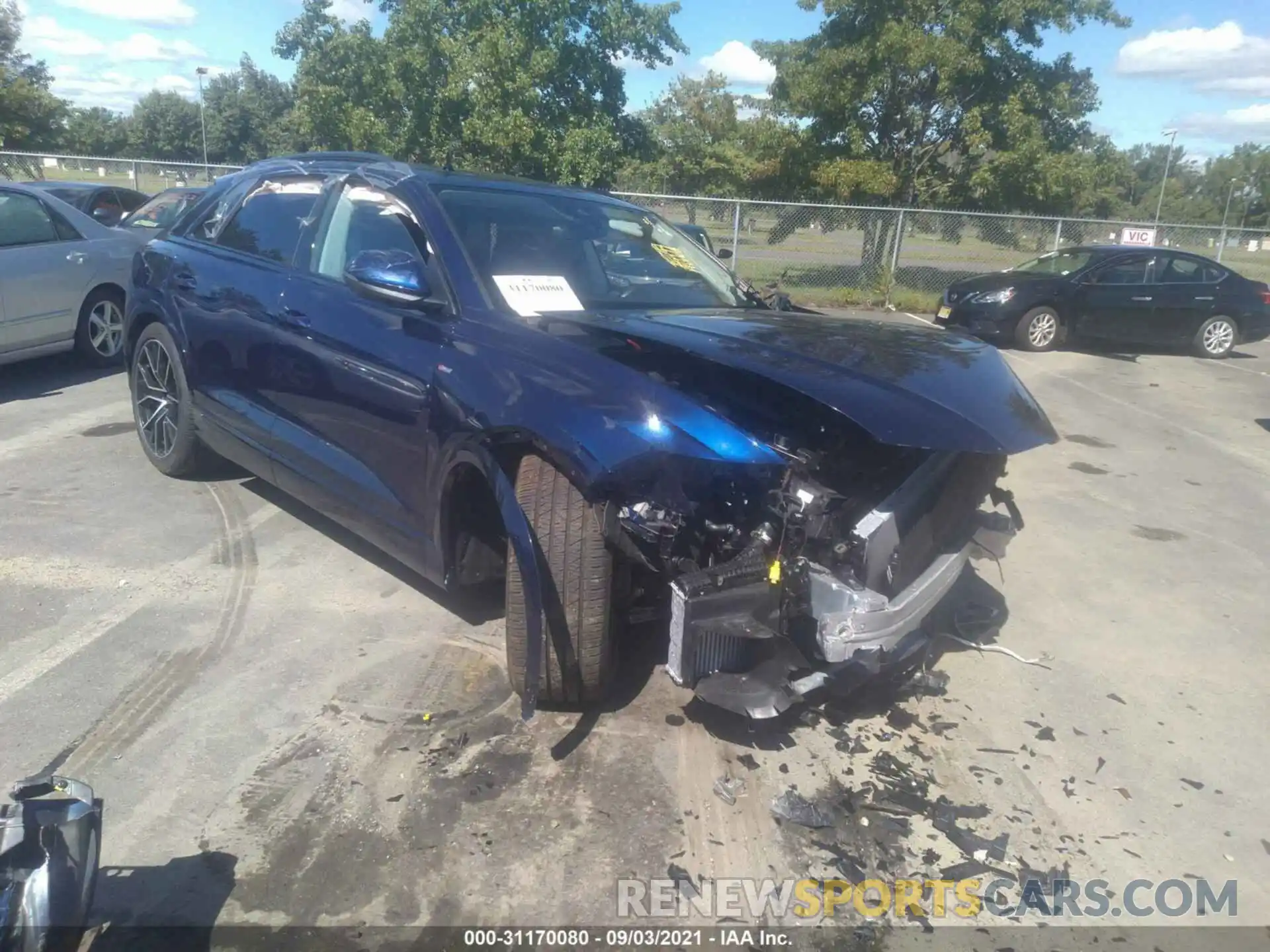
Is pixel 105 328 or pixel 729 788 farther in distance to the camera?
pixel 105 328

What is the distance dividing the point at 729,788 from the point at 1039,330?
12.1 metres

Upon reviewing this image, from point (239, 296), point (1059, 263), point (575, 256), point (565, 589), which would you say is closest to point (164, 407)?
point (239, 296)

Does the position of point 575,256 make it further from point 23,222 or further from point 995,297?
point 995,297

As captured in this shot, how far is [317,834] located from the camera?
274 centimetres

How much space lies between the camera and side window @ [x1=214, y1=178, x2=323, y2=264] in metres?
4.46

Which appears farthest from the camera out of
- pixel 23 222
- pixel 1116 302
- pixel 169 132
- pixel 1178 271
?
pixel 169 132

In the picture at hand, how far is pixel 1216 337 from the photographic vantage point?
14.1 metres

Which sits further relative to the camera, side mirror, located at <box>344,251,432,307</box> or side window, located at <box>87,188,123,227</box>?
side window, located at <box>87,188,123,227</box>

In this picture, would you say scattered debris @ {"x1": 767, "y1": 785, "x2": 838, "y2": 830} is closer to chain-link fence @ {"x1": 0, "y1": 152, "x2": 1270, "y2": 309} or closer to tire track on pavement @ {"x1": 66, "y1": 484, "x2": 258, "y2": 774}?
tire track on pavement @ {"x1": 66, "y1": 484, "x2": 258, "y2": 774}

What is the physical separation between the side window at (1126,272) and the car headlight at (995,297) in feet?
4.13

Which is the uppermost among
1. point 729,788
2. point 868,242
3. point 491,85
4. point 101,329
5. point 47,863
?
point 491,85

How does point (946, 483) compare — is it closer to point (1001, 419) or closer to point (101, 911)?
point (1001, 419)

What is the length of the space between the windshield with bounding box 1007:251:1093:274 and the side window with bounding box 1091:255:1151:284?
0.99ft

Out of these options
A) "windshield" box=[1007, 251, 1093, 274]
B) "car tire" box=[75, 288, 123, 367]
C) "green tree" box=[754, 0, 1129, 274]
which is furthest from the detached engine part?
"green tree" box=[754, 0, 1129, 274]
